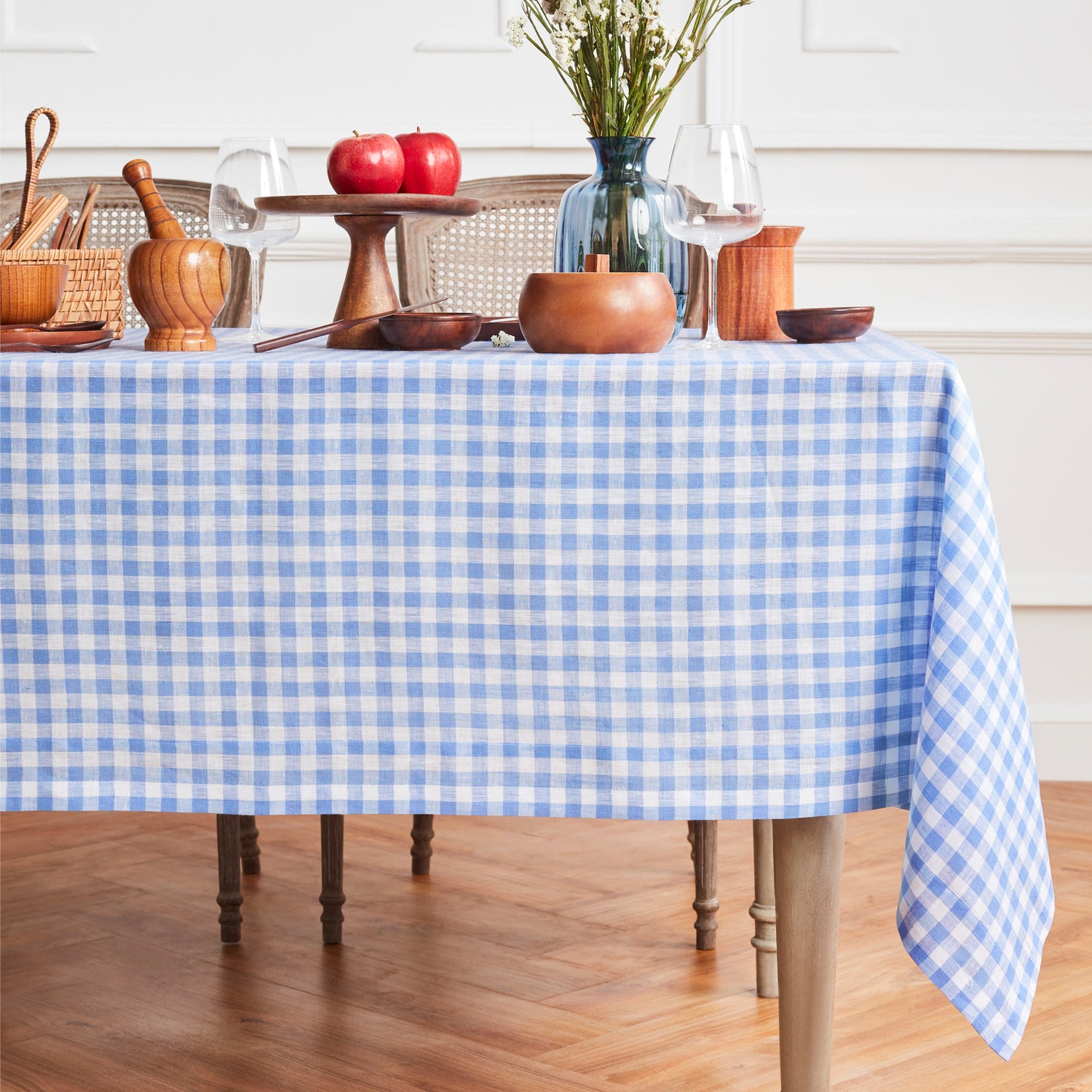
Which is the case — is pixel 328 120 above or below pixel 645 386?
above


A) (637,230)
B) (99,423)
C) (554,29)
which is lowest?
(99,423)

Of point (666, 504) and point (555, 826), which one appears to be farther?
point (555, 826)

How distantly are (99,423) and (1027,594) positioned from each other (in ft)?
6.61

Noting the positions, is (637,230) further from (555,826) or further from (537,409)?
(555,826)

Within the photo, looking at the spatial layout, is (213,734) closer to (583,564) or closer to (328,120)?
(583,564)

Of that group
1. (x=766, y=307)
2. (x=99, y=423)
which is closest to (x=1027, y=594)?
(x=766, y=307)

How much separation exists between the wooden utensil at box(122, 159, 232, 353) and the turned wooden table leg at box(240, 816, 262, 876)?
1.05 metres

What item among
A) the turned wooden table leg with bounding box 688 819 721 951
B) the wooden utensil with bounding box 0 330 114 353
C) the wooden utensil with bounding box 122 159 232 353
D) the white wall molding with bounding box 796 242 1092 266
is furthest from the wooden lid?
the white wall molding with bounding box 796 242 1092 266

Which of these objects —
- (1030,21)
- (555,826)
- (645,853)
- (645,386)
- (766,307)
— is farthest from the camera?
(1030,21)

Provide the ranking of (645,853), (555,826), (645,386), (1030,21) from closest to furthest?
(645,386) → (645,853) → (555,826) → (1030,21)

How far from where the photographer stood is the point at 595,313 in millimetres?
1144

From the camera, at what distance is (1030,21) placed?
8.46 ft

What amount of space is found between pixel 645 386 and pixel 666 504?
0.30 feet

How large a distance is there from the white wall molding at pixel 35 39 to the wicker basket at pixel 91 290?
140cm
